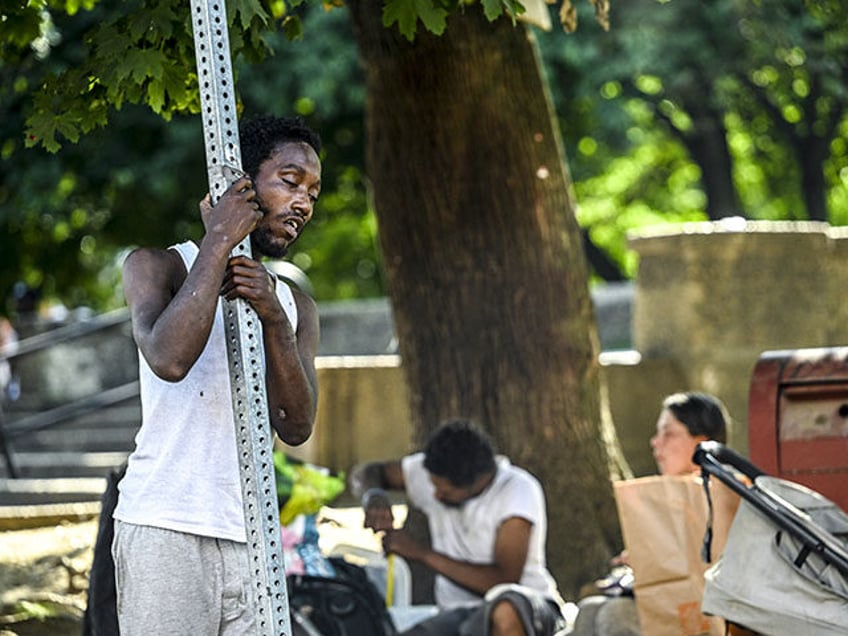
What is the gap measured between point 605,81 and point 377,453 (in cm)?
676

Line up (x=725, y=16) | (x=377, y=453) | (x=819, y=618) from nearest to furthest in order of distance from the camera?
1. (x=819, y=618)
2. (x=377, y=453)
3. (x=725, y=16)

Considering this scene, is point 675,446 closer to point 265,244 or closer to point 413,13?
point 413,13

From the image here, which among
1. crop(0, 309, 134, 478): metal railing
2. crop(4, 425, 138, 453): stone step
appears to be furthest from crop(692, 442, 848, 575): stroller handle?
crop(4, 425, 138, 453): stone step

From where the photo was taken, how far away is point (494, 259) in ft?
26.6

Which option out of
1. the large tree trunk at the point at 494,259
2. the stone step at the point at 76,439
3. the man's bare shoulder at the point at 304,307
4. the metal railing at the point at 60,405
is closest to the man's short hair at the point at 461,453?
the large tree trunk at the point at 494,259

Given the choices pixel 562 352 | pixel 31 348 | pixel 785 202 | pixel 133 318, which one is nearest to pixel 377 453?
pixel 562 352

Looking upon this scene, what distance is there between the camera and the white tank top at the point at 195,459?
3.78m

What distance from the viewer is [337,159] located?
18375 millimetres

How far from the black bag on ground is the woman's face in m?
1.21

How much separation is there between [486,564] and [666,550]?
0.92 meters

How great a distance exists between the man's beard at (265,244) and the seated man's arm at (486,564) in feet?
10.2

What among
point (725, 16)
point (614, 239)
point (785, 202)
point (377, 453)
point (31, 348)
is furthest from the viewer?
point (614, 239)

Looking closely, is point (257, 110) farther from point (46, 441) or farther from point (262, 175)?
point (262, 175)

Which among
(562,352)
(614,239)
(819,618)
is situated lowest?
(819,618)
